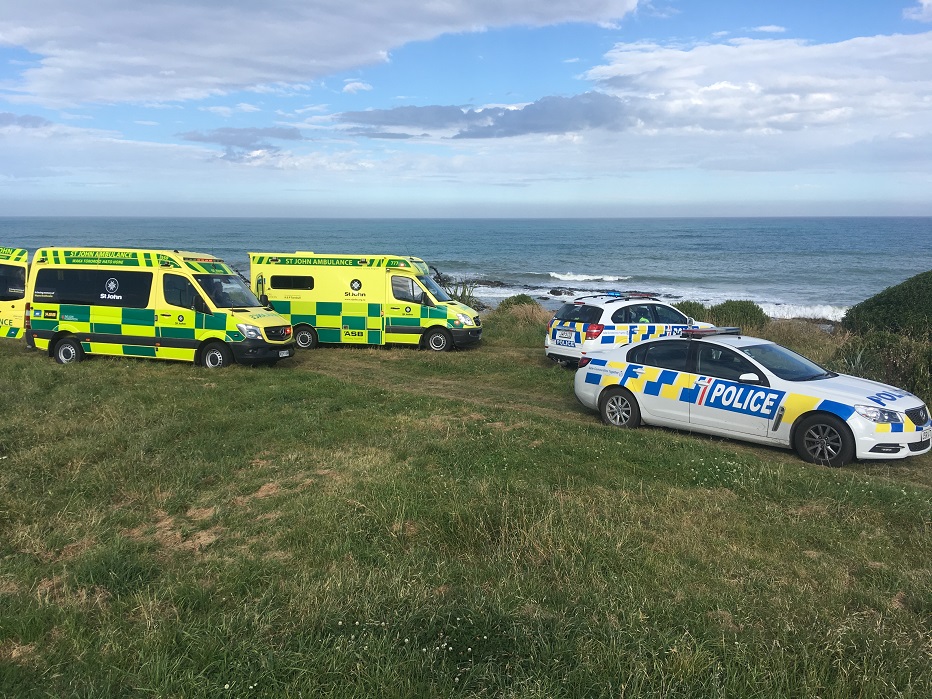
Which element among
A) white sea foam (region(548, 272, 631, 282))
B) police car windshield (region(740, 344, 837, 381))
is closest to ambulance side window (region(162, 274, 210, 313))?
police car windshield (region(740, 344, 837, 381))

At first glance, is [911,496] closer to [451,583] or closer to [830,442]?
[830,442]

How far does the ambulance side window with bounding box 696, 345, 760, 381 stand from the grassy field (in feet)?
3.12

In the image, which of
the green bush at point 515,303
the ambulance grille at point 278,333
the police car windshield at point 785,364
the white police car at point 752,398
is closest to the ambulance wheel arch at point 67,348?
the ambulance grille at point 278,333

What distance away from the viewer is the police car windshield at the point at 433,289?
54.4 feet

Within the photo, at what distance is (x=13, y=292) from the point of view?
1534 centimetres

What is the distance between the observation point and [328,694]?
11.3 ft

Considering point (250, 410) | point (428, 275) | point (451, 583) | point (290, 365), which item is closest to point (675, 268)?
point (428, 275)

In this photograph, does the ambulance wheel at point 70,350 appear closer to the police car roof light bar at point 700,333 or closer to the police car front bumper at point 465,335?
the police car front bumper at point 465,335

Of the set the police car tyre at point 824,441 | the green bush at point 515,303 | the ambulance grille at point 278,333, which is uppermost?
the green bush at point 515,303

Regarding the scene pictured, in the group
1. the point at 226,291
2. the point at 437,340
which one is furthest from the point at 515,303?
the point at 226,291

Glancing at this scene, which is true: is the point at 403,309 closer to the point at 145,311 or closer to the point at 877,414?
the point at 145,311

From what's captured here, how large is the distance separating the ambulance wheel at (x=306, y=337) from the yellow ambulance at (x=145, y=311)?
2.42m

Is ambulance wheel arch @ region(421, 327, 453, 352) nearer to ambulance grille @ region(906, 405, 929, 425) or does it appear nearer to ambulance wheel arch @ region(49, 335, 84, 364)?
ambulance wheel arch @ region(49, 335, 84, 364)

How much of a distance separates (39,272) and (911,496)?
15.6 m
